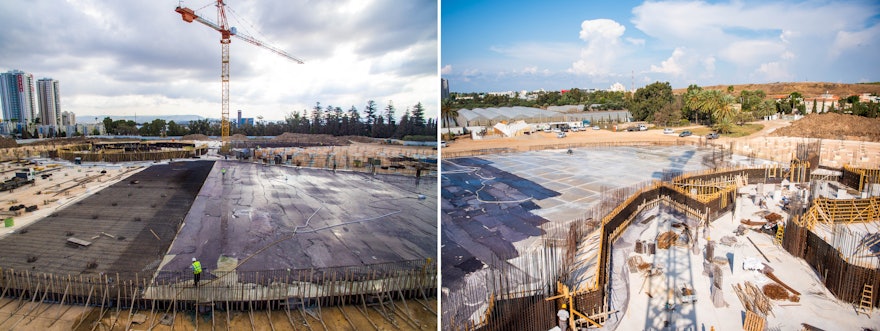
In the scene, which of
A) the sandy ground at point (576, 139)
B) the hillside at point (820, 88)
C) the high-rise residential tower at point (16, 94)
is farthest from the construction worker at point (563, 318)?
the hillside at point (820, 88)

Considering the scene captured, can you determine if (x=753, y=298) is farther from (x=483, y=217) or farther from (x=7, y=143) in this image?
(x=7, y=143)

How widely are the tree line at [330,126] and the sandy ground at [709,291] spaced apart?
65.5ft

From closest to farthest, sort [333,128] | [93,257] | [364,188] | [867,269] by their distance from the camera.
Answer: [867,269] < [93,257] < [364,188] < [333,128]

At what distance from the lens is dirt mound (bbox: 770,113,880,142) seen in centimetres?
1684

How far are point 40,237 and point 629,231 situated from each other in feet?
36.9

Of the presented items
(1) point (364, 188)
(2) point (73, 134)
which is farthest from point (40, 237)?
(2) point (73, 134)

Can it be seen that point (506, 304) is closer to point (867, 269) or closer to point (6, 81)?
point (867, 269)

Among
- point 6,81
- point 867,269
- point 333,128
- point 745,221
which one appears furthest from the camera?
point 333,128

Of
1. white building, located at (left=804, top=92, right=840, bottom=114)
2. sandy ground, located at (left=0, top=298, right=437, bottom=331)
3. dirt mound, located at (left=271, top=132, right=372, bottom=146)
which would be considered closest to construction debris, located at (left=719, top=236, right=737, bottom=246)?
sandy ground, located at (left=0, top=298, right=437, bottom=331)

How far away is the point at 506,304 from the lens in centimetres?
484

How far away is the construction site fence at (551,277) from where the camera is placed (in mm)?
4637

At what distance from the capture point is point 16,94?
10.6m

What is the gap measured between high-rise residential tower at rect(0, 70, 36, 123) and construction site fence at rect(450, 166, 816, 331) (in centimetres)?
1211

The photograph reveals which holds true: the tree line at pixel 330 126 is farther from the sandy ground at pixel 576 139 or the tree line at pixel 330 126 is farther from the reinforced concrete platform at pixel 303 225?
the reinforced concrete platform at pixel 303 225
